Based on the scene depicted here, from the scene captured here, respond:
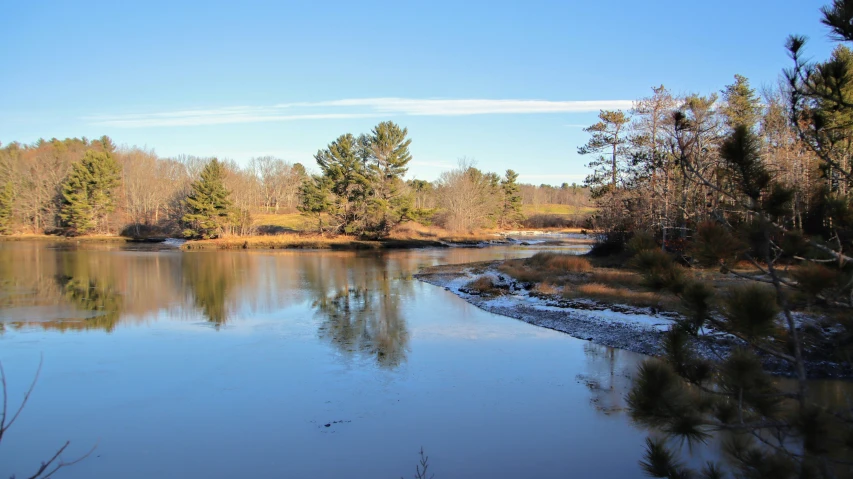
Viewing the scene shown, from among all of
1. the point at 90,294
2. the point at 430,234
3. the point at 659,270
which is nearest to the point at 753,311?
the point at 659,270

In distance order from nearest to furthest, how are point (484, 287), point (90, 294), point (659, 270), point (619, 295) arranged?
point (659, 270)
point (619, 295)
point (90, 294)
point (484, 287)

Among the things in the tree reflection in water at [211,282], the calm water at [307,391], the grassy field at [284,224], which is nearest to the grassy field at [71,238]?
the grassy field at [284,224]

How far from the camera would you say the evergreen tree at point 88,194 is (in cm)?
5369

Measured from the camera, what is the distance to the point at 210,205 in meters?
48.0

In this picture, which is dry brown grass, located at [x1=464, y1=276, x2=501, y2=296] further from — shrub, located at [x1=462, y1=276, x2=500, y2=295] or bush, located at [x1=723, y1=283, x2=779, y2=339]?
bush, located at [x1=723, y1=283, x2=779, y2=339]

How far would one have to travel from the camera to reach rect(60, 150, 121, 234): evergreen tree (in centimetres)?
5369

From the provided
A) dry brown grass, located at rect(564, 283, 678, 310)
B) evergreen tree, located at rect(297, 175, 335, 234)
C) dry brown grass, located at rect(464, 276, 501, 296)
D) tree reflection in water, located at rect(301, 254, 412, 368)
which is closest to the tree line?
evergreen tree, located at rect(297, 175, 335, 234)

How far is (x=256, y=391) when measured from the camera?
817 cm

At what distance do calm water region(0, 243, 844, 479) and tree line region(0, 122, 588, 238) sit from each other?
32.1 m

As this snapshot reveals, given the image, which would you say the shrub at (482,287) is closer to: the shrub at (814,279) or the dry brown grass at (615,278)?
the dry brown grass at (615,278)

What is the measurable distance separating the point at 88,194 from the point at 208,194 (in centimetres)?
1645

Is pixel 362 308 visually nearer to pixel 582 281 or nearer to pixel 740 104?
pixel 582 281

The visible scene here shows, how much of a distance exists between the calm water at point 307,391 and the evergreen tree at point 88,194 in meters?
43.8

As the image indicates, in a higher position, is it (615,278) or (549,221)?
(549,221)
